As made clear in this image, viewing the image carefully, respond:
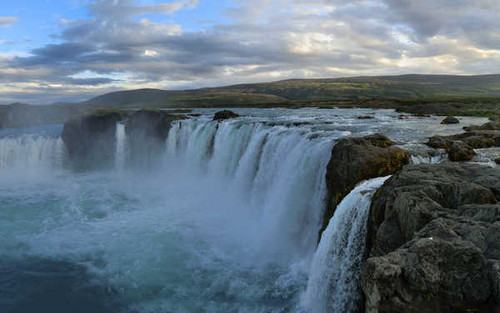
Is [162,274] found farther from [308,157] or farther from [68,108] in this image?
[68,108]

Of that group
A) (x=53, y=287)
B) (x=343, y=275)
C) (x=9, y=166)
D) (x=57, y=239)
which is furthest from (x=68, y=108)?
(x=343, y=275)

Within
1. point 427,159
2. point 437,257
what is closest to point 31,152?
point 427,159

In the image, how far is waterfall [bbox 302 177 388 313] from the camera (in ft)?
28.3

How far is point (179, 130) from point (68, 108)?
3829cm

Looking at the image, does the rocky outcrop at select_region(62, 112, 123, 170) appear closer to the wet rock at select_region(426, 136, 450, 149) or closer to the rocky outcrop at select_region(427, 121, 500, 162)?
the wet rock at select_region(426, 136, 450, 149)

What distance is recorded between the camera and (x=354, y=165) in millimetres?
12633

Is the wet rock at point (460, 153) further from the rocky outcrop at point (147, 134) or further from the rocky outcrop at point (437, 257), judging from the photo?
the rocky outcrop at point (147, 134)

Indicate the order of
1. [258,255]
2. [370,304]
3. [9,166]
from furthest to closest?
[9,166]
[258,255]
[370,304]

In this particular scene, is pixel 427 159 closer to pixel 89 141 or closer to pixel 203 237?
pixel 203 237

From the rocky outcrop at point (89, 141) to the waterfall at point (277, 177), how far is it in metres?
18.0

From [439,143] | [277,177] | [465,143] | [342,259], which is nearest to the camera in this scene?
[342,259]

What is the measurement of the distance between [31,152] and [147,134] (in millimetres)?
13368

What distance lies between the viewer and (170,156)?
33.8m

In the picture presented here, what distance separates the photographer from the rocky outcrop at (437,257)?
15.5 ft
